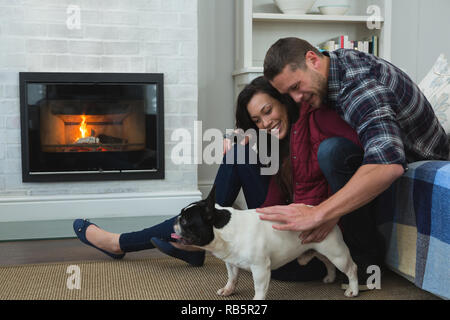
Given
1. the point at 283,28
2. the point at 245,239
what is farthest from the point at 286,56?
the point at 283,28

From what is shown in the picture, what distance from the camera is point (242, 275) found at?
186cm

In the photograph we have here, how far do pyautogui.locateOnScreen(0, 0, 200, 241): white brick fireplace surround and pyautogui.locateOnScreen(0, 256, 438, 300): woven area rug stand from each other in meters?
0.75

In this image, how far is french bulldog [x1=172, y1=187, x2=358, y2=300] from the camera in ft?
4.45

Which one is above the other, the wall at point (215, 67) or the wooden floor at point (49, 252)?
the wall at point (215, 67)

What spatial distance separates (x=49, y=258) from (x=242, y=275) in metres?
0.86

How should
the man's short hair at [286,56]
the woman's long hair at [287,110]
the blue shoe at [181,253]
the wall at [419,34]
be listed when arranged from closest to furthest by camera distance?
the man's short hair at [286,56], the woman's long hair at [287,110], the blue shoe at [181,253], the wall at [419,34]

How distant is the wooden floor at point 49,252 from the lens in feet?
6.87

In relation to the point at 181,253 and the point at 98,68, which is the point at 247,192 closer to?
the point at 181,253

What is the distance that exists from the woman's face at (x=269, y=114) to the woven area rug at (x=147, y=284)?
547 millimetres

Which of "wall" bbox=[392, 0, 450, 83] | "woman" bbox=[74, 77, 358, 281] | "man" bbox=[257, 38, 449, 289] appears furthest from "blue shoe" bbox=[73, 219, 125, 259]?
"wall" bbox=[392, 0, 450, 83]

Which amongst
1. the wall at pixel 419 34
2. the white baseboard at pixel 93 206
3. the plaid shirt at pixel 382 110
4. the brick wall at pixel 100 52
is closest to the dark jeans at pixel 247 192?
the plaid shirt at pixel 382 110

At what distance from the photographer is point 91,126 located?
3.04 metres

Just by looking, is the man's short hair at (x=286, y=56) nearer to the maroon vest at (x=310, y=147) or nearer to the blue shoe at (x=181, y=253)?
the maroon vest at (x=310, y=147)

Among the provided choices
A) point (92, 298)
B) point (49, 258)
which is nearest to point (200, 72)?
point (49, 258)
